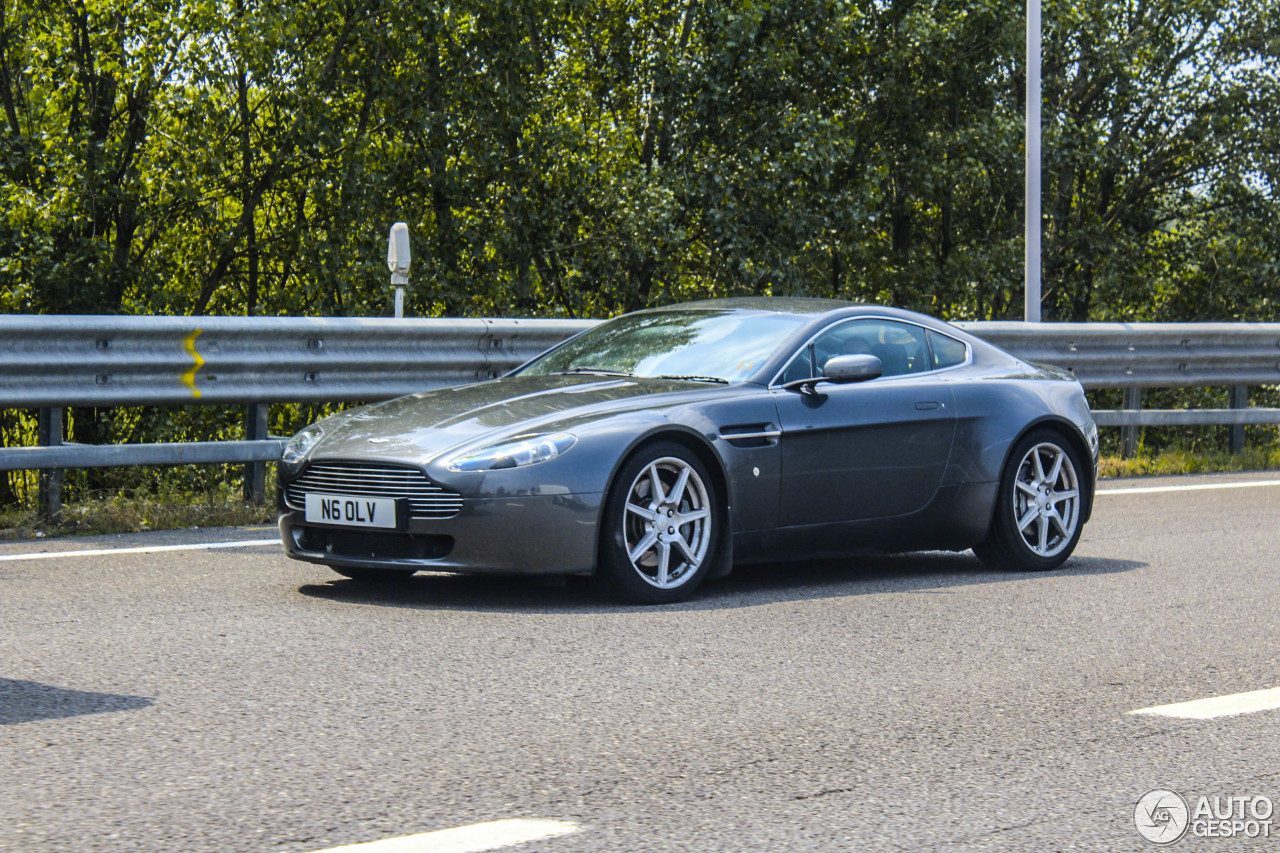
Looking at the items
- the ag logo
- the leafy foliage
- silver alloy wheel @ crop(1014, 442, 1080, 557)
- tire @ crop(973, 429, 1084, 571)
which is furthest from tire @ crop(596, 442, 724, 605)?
Result: the leafy foliage

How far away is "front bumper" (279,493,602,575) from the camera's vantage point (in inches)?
237

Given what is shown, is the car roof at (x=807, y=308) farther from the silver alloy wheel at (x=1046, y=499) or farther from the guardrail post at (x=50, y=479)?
the guardrail post at (x=50, y=479)

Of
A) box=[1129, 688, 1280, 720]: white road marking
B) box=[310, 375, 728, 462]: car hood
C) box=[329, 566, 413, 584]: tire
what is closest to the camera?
box=[1129, 688, 1280, 720]: white road marking

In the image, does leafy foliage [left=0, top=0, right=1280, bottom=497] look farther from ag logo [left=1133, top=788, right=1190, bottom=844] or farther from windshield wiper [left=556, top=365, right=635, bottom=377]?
ag logo [left=1133, top=788, right=1190, bottom=844]

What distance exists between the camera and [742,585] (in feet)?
22.8

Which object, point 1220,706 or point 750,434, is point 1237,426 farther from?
point 1220,706

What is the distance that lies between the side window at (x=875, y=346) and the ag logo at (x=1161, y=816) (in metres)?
3.55

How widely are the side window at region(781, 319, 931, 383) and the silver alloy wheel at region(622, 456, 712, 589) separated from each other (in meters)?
0.89

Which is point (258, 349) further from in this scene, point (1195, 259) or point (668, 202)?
point (1195, 259)

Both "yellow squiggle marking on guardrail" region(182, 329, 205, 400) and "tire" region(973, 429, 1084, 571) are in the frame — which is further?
"yellow squiggle marking on guardrail" region(182, 329, 205, 400)

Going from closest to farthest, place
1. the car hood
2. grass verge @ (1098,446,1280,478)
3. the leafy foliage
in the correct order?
the car hood → grass verge @ (1098,446,1280,478) → the leafy foliage

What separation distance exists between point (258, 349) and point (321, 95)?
859cm

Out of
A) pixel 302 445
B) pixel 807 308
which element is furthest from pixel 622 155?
pixel 302 445

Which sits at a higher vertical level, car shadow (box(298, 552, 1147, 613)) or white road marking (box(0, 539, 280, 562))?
white road marking (box(0, 539, 280, 562))
